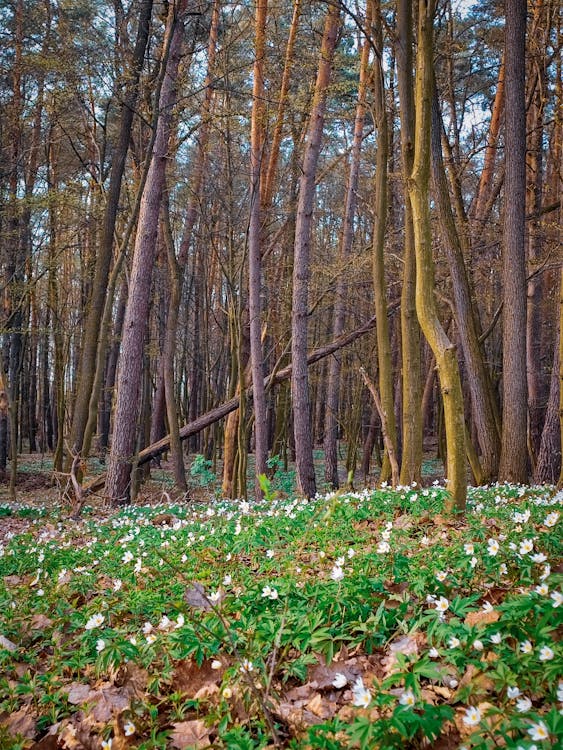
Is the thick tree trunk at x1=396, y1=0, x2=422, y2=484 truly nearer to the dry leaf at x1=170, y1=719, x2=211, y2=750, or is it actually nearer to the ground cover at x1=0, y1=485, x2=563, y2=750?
the ground cover at x1=0, y1=485, x2=563, y2=750

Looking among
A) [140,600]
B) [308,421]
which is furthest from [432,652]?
Result: [308,421]

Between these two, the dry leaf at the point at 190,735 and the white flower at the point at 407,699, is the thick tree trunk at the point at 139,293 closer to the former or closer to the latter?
the dry leaf at the point at 190,735

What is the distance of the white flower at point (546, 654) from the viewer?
1.86 m

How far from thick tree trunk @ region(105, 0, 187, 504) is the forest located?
51 mm

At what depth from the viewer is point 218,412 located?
498 inches

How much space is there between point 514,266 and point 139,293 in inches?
235

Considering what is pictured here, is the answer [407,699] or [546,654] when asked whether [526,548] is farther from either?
[407,699]

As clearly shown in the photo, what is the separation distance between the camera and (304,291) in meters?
10.2

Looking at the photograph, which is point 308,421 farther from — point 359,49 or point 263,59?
point 359,49

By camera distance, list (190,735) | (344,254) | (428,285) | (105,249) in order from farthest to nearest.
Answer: (344,254) < (105,249) < (428,285) < (190,735)

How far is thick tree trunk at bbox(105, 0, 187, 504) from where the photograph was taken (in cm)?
983

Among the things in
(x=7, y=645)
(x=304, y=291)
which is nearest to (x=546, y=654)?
(x=7, y=645)

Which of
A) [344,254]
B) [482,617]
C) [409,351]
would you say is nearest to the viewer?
[482,617]

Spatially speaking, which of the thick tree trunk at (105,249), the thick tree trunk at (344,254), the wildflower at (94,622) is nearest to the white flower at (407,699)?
the wildflower at (94,622)
